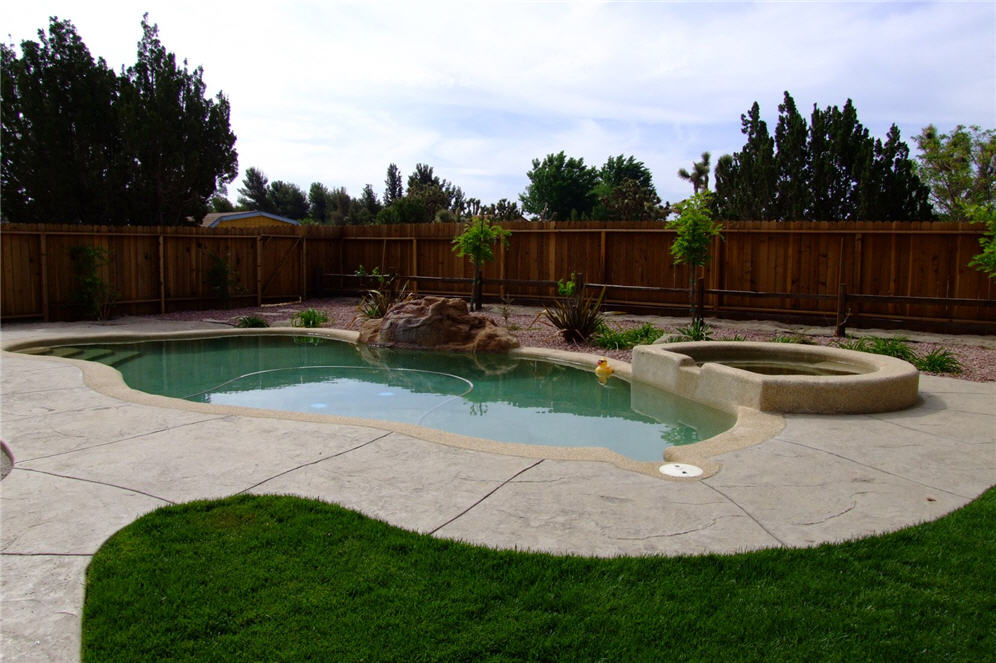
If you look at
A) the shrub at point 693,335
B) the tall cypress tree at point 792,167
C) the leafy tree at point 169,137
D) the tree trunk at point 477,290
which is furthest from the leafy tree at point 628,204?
the shrub at point 693,335

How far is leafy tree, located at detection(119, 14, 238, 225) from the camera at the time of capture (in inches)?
855

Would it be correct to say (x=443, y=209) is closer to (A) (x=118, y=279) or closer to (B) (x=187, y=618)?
(A) (x=118, y=279)

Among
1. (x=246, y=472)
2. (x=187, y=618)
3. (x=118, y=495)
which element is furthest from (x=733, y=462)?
(x=118, y=495)

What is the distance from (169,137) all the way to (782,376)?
21242 millimetres

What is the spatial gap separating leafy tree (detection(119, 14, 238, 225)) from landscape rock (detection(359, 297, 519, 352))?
48.0ft

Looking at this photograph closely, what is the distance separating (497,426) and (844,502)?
321 cm

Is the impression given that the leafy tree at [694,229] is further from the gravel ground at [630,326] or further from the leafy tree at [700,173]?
the leafy tree at [700,173]

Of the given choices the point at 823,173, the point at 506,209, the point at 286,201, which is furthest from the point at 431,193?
the point at 823,173

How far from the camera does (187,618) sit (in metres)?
2.61

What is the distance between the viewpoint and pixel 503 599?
9.09 feet

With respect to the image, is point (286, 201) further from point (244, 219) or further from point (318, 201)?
point (244, 219)

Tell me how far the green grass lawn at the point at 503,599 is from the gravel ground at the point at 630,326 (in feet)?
19.7

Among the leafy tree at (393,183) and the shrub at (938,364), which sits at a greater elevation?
the leafy tree at (393,183)

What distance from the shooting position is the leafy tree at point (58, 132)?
67.8 ft
